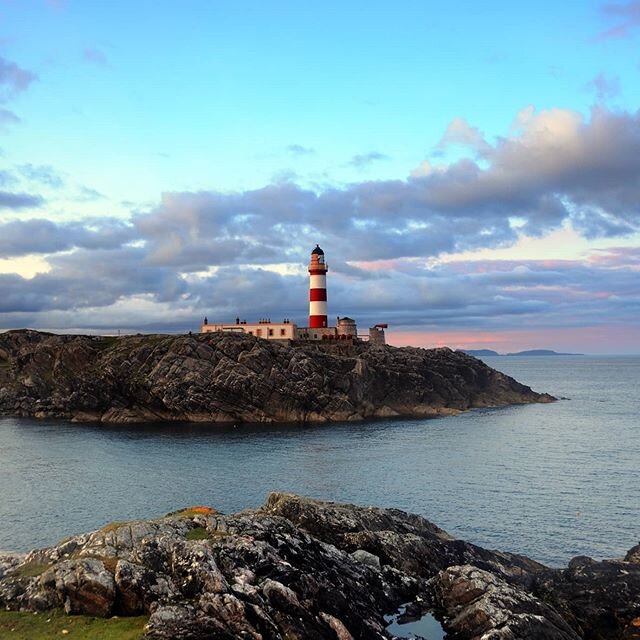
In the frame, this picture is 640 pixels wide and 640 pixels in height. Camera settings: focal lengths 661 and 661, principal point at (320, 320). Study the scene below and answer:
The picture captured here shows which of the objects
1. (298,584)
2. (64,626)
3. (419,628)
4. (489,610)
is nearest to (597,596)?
(489,610)

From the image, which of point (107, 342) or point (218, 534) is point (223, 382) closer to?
point (107, 342)

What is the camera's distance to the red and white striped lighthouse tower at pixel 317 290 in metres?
161

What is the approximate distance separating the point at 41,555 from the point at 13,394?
125m

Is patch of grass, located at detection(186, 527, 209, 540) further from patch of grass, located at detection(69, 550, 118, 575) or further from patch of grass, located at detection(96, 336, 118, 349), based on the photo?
patch of grass, located at detection(96, 336, 118, 349)

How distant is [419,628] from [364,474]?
46.7 meters

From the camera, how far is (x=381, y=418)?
136 meters

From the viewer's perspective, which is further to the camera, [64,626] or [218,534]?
[218,534]

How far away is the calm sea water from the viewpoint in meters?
58.2

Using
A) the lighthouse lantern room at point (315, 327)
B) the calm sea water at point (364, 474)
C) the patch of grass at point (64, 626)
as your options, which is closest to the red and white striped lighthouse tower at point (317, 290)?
the lighthouse lantern room at point (315, 327)

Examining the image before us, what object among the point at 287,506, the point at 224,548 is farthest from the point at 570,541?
the point at 224,548

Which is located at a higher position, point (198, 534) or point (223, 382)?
point (223, 382)

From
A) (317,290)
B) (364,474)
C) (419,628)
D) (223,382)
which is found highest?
(317,290)

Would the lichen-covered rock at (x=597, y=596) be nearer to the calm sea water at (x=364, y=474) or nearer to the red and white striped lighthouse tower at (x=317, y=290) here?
the calm sea water at (x=364, y=474)

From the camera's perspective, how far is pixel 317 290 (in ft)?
536
